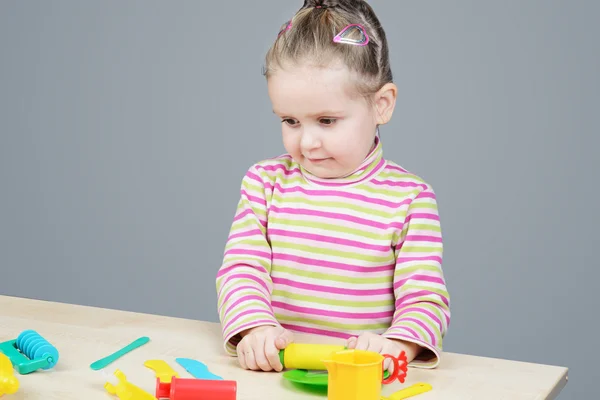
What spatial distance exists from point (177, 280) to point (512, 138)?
112cm

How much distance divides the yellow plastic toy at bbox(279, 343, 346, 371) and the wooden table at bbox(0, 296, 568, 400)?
26 mm

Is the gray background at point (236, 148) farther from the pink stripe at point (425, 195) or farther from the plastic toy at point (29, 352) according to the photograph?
the plastic toy at point (29, 352)

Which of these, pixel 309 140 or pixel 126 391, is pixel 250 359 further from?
pixel 309 140

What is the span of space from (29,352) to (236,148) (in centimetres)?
151

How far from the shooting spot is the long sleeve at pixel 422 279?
1.37 meters

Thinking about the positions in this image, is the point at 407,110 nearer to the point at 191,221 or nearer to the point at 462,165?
the point at 462,165

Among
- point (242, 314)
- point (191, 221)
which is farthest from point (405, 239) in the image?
point (191, 221)

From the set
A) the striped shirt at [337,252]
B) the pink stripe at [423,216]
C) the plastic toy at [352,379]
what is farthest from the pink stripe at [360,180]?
the plastic toy at [352,379]

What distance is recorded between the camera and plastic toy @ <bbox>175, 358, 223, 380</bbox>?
127cm

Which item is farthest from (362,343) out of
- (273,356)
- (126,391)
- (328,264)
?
(126,391)

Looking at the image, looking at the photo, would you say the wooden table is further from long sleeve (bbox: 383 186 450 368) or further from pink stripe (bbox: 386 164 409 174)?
pink stripe (bbox: 386 164 409 174)

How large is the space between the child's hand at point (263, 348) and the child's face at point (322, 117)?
0.93 feet

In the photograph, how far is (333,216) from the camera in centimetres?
149

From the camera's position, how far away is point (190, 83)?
282cm
